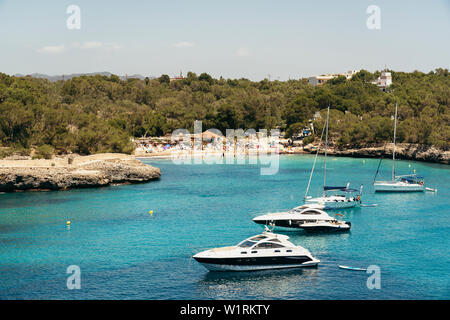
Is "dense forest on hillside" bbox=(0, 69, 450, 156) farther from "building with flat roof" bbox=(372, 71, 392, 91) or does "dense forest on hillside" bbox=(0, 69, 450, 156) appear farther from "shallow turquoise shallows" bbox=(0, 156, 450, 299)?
"shallow turquoise shallows" bbox=(0, 156, 450, 299)

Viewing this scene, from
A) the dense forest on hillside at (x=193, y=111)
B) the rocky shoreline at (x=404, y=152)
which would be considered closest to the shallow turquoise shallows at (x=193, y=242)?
the rocky shoreline at (x=404, y=152)

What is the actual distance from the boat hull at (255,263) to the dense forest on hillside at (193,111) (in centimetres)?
5806

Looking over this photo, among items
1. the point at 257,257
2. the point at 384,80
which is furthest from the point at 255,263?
the point at 384,80

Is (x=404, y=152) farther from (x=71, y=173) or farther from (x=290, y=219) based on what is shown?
(x=71, y=173)

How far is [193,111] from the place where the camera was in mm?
142250

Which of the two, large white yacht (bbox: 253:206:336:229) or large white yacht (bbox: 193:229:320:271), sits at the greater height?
large white yacht (bbox: 253:206:336:229)

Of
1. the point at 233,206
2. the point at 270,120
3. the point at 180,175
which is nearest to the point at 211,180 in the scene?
the point at 180,175

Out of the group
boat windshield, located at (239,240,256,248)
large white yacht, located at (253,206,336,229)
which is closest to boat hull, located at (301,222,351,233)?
large white yacht, located at (253,206,336,229)

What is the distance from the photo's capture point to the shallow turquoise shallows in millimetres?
32344

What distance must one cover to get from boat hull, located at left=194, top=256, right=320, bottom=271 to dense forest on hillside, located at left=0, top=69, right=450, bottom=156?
58.1m

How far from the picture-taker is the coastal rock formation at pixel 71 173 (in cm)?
6706

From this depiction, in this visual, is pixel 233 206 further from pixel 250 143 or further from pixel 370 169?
pixel 250 143

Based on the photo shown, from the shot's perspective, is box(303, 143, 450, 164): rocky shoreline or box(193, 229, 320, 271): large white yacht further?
box(303, 143, 450, 164): rocky shoreline

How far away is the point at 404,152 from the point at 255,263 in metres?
78.6
